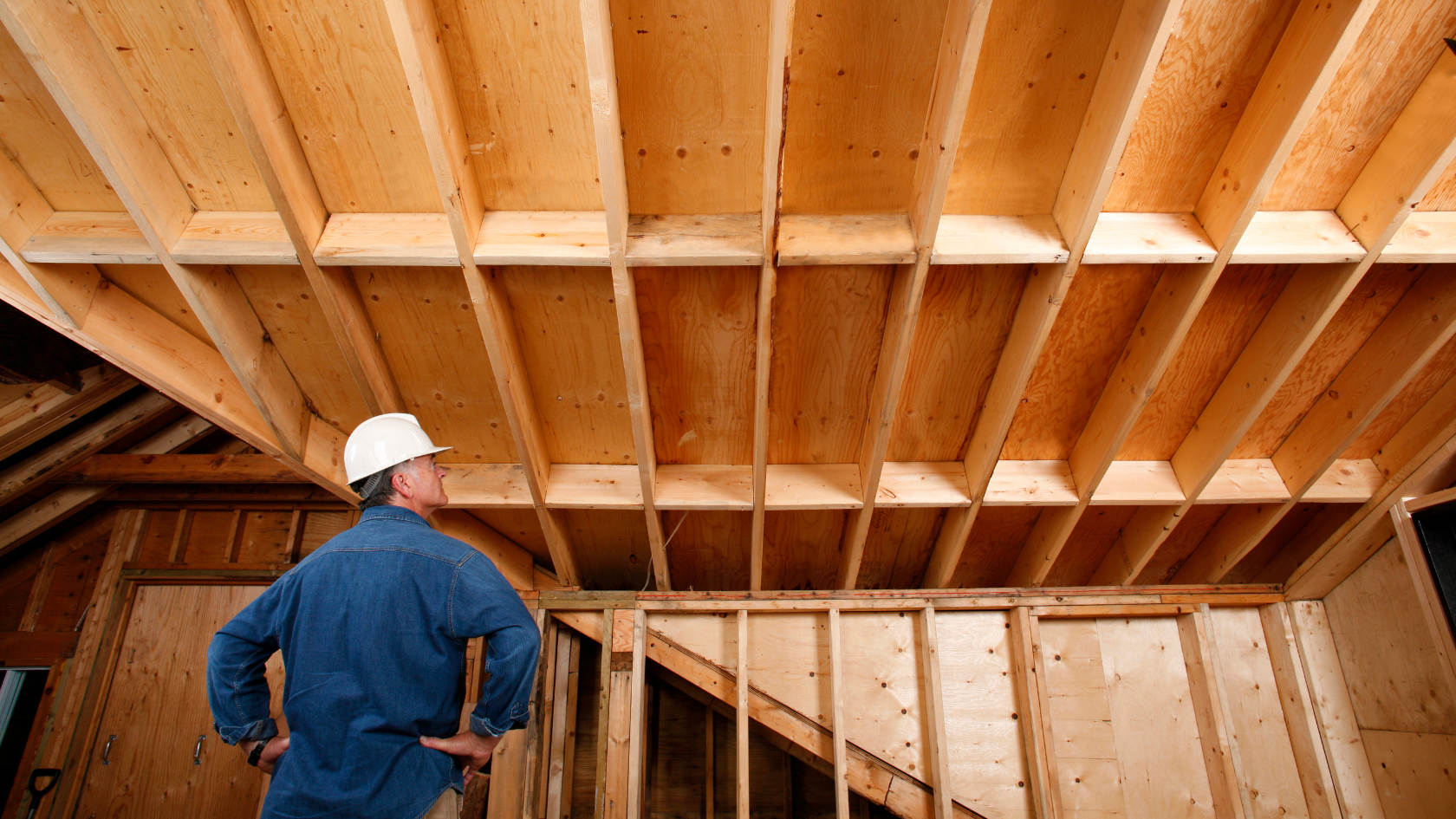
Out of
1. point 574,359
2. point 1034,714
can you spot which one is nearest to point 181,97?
point 574,359

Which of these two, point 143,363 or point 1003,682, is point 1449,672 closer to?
point 1003,682

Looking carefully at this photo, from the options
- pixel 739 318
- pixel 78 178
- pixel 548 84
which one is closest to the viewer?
pixel 548 84

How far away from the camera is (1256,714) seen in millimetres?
3732

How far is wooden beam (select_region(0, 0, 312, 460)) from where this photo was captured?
79.7 inches

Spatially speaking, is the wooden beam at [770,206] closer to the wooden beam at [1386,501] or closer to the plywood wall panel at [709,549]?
the plywood wall panel at [709,549]

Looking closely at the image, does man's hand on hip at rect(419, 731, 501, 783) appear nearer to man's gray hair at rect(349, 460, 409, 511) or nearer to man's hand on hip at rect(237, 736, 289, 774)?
man's hand on hip at rect(237, 736, 289, 774)

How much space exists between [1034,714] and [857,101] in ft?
9.46

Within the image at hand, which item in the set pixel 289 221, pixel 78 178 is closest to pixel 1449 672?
pixel 289 221

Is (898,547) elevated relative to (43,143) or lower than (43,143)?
lower

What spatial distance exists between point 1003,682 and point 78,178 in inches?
Result: 166

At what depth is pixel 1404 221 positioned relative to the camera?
2.54 m

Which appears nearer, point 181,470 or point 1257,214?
point 1257,214

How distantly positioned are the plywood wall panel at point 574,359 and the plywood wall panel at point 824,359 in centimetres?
63

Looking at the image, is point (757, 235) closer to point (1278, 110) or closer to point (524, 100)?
point (524, 100)
